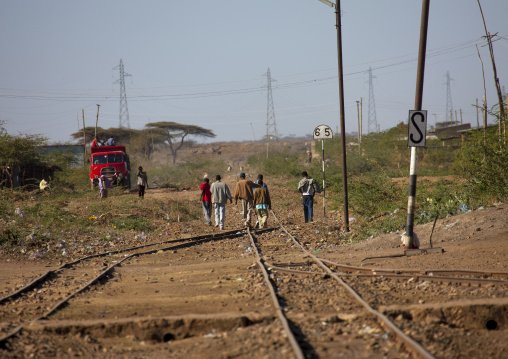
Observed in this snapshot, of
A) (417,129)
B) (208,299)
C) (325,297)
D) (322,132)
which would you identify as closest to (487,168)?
(322,132)

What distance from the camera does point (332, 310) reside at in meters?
6.84

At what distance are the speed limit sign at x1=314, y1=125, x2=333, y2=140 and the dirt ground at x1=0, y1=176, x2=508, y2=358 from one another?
15.5 ft

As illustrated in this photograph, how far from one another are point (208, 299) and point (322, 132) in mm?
11699

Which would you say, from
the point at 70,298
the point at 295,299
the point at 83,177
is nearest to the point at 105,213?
the point at 70,298

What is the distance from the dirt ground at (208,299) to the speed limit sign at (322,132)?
4716mm

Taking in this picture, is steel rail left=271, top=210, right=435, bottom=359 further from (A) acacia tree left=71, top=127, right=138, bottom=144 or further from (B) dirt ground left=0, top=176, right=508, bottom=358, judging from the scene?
(A) acacia tree left=71, top=127, right=138, bottom=144

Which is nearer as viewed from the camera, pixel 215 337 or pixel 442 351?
pixel 442 351

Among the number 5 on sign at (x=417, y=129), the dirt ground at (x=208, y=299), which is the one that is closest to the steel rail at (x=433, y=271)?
the dirt ground at (x=208, y=299)

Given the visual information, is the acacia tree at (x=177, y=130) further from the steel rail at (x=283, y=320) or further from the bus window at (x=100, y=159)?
the steel rail at (x=283, y=320)

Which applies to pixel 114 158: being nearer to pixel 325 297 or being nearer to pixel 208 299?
pixel 208 299

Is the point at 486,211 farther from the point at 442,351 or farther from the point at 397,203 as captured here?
the point at 442,351

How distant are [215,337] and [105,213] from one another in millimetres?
14051

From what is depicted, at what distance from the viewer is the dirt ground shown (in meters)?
5.61

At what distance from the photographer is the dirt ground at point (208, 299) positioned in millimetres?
5605
